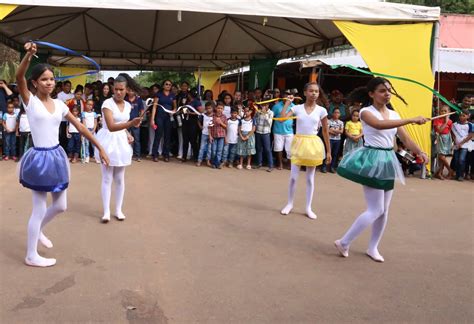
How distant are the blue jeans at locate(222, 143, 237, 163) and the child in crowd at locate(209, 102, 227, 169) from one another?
4.5 inches

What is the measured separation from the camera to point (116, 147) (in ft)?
17.3

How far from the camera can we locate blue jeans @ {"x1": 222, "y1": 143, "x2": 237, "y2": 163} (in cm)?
979

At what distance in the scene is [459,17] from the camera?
2330 centimetres

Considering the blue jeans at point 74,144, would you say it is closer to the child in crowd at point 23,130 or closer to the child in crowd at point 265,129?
the child in crowd at point 23,130

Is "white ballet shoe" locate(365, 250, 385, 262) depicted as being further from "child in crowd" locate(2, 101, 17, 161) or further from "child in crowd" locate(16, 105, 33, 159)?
"child in crowd" locate(2, 101, 17, 161)

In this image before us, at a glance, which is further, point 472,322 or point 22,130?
point 22,130

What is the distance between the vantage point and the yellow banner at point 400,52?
29.5 ft

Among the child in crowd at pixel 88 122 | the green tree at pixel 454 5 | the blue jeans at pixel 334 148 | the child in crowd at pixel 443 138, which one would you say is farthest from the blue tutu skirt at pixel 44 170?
the green tree at pixel 454 5

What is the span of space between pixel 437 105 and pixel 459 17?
16667mm

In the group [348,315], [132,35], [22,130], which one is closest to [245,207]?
[348,315]

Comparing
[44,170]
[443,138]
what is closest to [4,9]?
[44,170]

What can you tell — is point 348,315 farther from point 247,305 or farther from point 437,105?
point 437,105

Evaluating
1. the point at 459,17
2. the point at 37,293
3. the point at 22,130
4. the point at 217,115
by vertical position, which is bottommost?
the point at 37,293

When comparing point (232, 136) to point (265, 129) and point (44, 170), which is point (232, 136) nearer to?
point (265, 129)
